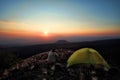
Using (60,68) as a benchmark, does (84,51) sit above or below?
above

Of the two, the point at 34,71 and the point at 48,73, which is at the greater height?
the point at 34,71

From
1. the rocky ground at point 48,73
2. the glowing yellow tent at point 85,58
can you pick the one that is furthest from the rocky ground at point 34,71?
the glowing yellow tent at point 85,58

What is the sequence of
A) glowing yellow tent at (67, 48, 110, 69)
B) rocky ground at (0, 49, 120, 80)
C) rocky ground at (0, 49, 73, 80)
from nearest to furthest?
1. glowing yellow tent at (67, 48, 110, 69)
2. rocky ground at (0, 49, 120, 80)
3. rocky ground at (0, 49, 73, 80)

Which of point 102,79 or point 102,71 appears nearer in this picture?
point 102,79

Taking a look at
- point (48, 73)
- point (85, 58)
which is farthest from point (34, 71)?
point (85, 58)

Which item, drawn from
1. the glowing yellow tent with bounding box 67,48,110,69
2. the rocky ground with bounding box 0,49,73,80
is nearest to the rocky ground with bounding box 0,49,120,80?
the rocky ground with bounding box 0,49,73,80

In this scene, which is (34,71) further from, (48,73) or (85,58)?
Answer: (85,58)

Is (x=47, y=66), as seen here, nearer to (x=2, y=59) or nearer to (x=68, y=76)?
(x=68, y=76)

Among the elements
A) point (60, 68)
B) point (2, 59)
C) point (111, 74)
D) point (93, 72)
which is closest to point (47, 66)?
point (60, 68)

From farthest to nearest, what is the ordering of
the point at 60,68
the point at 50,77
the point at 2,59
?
1. the point at 2,59
2. the point at 60,68
3. the point at 50,77

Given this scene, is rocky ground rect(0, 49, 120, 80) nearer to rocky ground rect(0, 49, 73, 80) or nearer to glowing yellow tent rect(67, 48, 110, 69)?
rocky ground rect(0, 49, 73, 80)

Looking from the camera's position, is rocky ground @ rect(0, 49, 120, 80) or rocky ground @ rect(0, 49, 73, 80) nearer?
rocky ground @ rect(0, 49, 120, 80)
